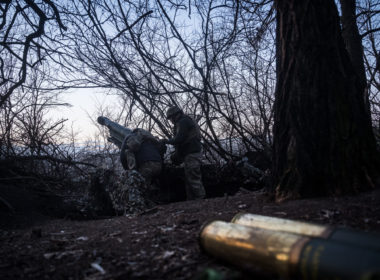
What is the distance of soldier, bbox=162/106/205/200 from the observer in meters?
6.58

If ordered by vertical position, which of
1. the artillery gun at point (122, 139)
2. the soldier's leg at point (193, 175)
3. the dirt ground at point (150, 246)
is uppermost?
the artillery gun at point (122, 139)

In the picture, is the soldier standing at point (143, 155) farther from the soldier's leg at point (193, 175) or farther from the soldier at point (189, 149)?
the soldier's leg at point (193, 175)

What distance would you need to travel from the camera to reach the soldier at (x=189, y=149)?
6582mm

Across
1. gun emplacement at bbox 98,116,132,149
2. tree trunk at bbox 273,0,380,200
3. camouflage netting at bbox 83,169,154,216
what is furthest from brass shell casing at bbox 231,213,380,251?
gun emplacement at bbox 98,116,132,149

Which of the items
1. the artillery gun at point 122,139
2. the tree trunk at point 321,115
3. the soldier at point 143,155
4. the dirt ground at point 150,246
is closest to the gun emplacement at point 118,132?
the artillery gun at point 122,139

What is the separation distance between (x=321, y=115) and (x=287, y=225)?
5.64ft

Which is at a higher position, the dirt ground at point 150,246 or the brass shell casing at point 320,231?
the brass shell casing at point 320,231

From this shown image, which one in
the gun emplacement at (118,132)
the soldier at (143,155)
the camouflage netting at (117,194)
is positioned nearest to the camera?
the camouflage netting at (117,194)

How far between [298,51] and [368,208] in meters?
1.86

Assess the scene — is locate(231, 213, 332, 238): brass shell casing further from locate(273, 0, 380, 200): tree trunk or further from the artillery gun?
the artillery gun

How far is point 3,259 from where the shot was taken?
8.29 ft

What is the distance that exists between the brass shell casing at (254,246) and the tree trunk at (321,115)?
5.44 feet

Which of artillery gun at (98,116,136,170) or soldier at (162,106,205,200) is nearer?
artillery gun at (98,116,136,170)

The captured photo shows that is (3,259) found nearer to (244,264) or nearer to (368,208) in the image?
(244,264)
